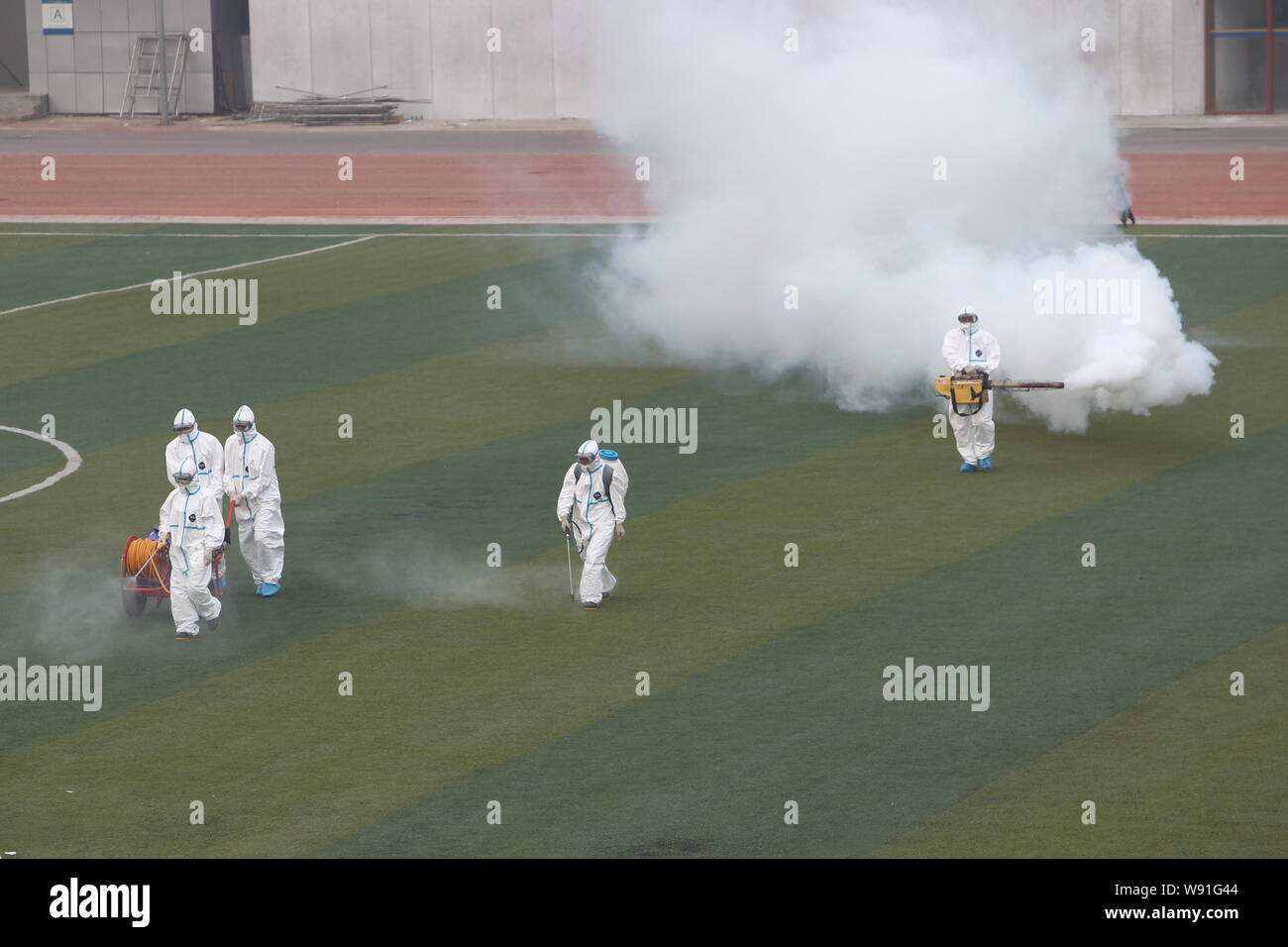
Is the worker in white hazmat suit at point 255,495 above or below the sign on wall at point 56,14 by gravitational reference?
below

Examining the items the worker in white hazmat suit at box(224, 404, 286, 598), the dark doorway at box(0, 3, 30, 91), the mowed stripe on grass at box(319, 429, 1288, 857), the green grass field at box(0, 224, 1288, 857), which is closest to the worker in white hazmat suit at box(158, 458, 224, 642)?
the green grass field at box(0, 224, 1288, 857)

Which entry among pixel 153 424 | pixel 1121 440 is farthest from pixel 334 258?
pixel 1121 440

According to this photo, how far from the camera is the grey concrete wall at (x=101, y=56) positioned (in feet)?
234

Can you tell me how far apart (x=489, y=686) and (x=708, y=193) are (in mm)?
16130

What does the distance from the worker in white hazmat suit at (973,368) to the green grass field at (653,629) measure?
0.32 m

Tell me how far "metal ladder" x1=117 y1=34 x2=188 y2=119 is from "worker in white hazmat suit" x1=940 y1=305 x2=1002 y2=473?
172 ft

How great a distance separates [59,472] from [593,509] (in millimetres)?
9656

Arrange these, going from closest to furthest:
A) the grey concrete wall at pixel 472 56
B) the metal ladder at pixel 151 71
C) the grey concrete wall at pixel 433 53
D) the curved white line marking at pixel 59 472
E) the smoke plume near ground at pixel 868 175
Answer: the curved white line marking at pixel 59 472 < the smoke plume near ground at pixel 868 175 < the grey concrete wall at pixel 472 56 < the grey concrete wall at pixel 433 53 < the metal ladder at pixel 151 71

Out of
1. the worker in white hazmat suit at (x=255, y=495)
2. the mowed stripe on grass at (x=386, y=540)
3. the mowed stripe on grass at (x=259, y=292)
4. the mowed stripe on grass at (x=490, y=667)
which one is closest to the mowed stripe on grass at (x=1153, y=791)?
the mowed stripe on grass at (x=490, y=667)

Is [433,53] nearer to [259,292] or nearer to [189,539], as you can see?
[259,292]

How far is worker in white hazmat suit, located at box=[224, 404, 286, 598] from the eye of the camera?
20.3 metres

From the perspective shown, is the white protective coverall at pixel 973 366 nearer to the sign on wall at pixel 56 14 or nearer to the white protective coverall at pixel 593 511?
the white protective coverall at pixel 593 511

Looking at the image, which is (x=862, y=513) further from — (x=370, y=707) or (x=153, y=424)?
(x=153, y=424)

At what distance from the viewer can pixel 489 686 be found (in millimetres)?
17812
